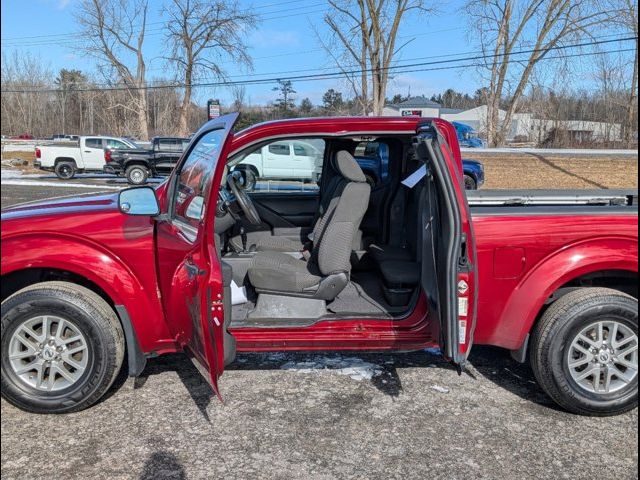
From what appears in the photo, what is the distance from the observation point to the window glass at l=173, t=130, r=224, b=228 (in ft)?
9.81

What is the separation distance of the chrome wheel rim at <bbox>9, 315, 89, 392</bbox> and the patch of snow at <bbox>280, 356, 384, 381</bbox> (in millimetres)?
1422

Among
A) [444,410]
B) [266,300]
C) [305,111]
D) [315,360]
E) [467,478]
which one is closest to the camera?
[467,478]

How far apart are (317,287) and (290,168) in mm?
3038

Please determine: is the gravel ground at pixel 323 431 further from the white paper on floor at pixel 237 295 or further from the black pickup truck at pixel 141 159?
the black pickup truck at pixel 141 159

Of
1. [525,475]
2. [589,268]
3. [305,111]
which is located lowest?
[525,475]

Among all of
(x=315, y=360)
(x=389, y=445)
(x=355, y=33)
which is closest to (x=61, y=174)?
(x=355, y=33)

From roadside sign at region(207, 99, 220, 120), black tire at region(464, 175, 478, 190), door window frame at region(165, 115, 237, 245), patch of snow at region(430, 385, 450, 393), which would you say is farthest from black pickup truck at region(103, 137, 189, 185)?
patch of snow at region(430, 385, 450, 393)

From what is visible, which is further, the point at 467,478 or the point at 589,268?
the point at 589,268

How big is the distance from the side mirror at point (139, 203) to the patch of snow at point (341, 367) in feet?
5.08

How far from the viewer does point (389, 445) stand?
9.73ft

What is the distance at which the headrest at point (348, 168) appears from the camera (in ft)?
12.5

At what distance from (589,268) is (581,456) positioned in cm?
106

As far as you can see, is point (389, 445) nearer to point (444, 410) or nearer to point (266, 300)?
point (444, 410)

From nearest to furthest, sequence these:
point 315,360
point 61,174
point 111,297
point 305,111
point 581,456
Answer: point 581,456, point 111,297, point 315,360, point 61,174, point 305,111
